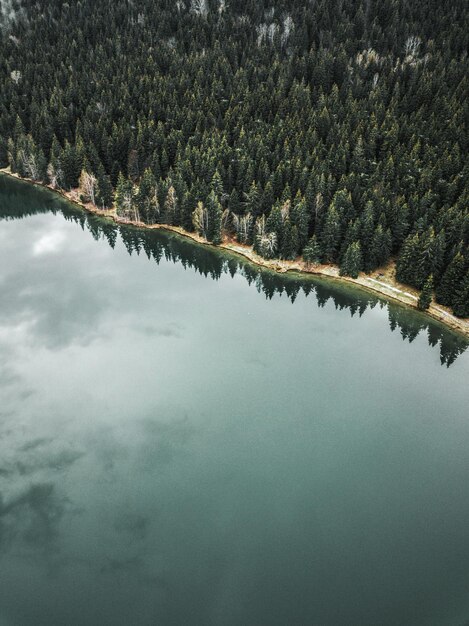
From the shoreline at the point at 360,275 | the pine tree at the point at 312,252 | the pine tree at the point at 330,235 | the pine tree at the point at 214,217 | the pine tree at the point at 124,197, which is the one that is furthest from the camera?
the pine tree at the point at 124,197

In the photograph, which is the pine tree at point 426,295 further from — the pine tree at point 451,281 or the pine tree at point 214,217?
the pine tree at point 214,217

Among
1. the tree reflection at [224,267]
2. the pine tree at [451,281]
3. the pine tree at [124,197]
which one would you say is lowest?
the tree reflection at [224,267]

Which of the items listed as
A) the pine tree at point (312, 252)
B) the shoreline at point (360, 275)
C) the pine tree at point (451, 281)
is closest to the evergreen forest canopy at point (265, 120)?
the pine tree at point (451, 281)

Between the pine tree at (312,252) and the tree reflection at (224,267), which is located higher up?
the pine tree at (312,252)

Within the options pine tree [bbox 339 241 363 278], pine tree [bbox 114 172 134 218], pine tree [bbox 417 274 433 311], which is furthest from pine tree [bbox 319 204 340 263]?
pine tree [bbox 114 172 134 218]

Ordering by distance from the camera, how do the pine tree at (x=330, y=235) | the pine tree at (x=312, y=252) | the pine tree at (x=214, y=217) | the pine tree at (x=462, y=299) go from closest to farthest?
the pine tree at (x=462, y=299), the pine tree at (x=330, y=235), the pine tree at (x=312, y=252), the pine tree at (x=214, y=217)

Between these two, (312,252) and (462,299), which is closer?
(462,299)

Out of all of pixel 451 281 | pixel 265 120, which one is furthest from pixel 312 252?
pixel 265 120

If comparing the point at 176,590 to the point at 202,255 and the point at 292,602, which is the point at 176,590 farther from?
the point at 202,255

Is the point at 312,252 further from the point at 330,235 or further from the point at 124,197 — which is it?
the point at 124,197
